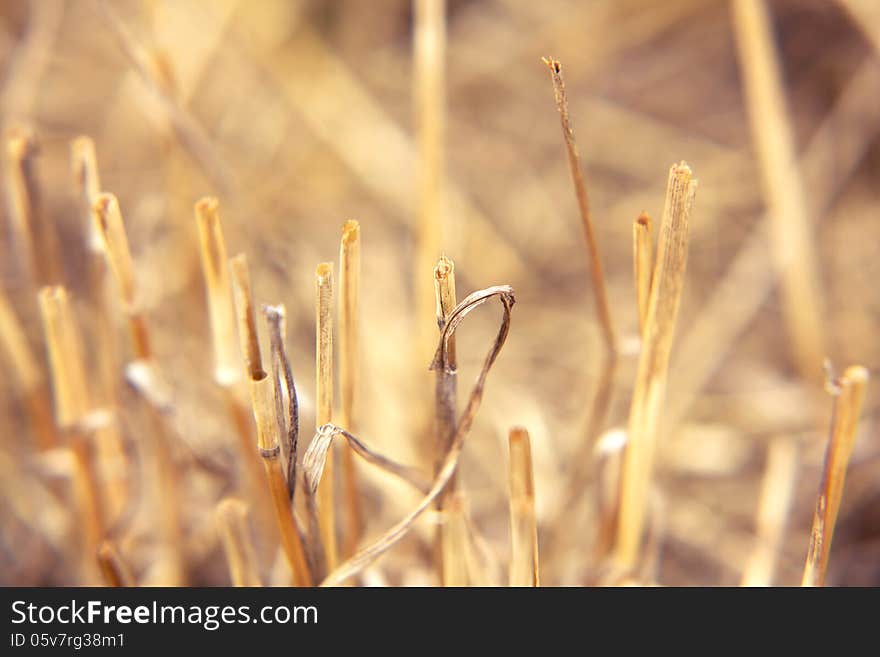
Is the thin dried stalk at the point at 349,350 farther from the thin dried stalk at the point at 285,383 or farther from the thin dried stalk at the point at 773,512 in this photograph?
the thin dried stalk at the point at 773,512

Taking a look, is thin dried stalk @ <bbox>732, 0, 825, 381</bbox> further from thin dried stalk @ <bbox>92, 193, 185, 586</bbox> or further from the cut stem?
thin dried stalk @ <bbox>92, 193, 185, 586</bbox>

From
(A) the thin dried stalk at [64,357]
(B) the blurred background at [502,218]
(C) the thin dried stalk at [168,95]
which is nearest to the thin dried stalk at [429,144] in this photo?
(B) the blurred background at [502,218]

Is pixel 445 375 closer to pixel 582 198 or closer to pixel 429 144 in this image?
pixel 582 198

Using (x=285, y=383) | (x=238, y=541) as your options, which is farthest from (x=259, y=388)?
(x=238, y=541)

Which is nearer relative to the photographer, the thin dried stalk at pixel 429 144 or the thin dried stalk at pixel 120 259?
the thin dried stalk at pixel 120 259

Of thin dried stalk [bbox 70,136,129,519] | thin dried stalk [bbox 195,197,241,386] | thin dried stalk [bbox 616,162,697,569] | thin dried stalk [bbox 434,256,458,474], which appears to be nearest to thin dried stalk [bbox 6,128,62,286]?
thin dried stalk [bbox 70,136,129,519]
